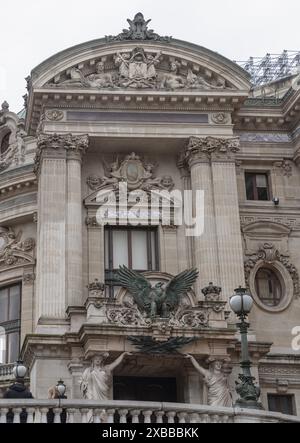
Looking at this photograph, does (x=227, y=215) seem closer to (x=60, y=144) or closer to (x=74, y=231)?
(x=74, y=231)

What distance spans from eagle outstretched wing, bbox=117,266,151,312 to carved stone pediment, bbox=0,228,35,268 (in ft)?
31.1

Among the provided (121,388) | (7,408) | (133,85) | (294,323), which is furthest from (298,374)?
(7,408)

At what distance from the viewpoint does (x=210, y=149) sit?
37625 mm

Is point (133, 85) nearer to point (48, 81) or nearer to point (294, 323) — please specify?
point (48, 81)

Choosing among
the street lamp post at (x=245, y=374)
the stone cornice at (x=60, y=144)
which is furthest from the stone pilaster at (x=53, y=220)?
the street lamp post at (x=245, y=374)

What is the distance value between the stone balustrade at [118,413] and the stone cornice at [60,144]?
1754 centimetres

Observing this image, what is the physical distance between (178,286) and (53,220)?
564 centimetres

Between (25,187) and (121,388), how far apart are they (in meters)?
12.5

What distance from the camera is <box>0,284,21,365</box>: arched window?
4206cm

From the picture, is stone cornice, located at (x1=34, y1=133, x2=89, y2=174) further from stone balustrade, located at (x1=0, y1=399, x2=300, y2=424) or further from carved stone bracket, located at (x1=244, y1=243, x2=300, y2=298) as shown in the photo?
stone balustrade, located at (x1=0, y1=399, x2=300, y2=424)

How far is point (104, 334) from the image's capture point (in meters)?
32.1

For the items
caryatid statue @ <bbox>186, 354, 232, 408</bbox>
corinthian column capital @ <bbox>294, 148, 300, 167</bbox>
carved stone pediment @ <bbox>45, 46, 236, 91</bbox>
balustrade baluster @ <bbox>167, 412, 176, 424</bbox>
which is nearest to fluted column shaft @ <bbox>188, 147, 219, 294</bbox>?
carved stone pediment @ <bbox>45, 46, 236, 91</bbox>

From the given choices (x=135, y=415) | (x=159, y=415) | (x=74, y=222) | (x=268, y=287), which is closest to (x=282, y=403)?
(x=268, y=287)
